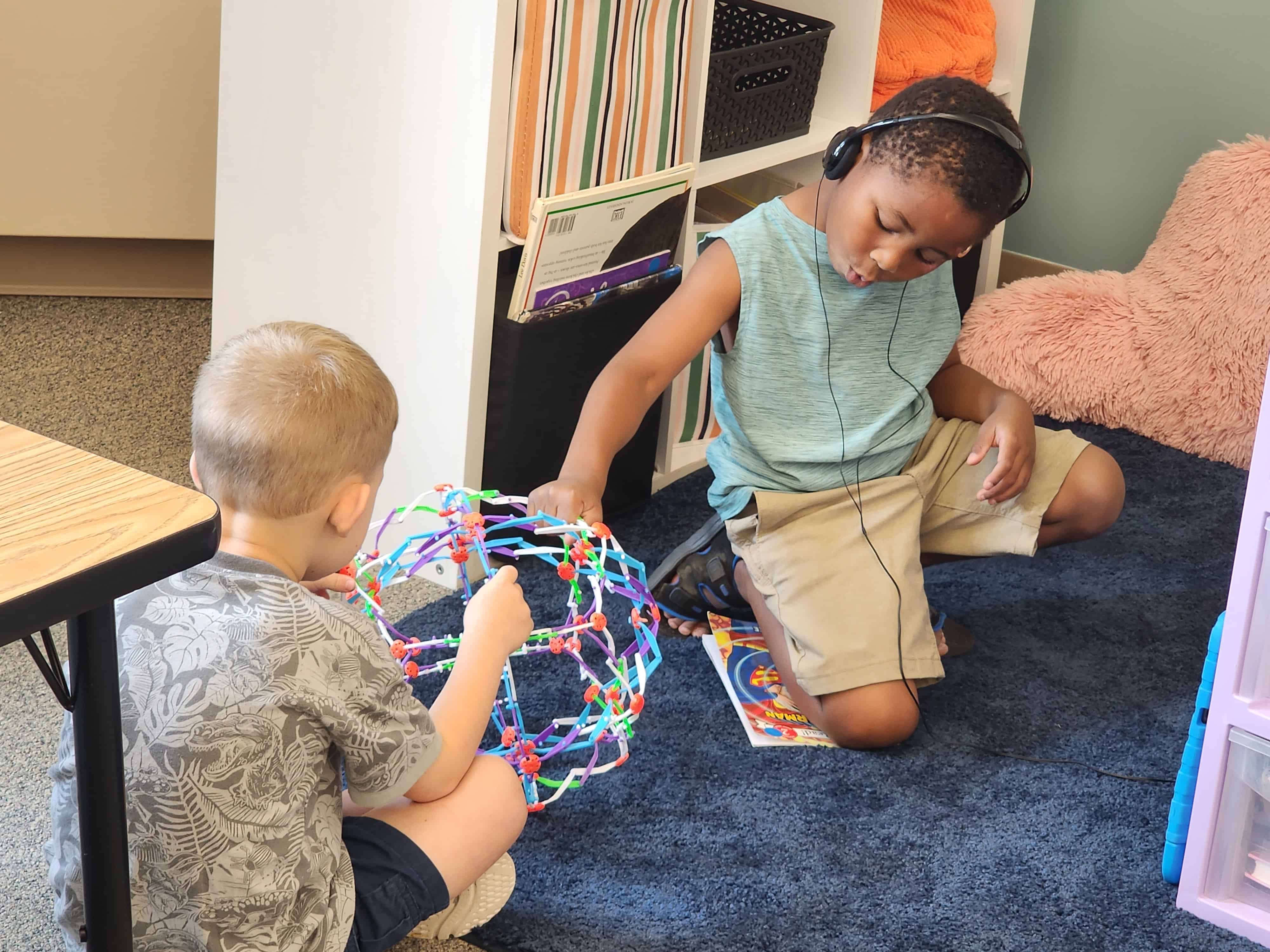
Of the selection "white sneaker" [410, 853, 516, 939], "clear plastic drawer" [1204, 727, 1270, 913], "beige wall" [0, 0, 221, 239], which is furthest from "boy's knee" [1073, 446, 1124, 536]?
"beige wall" [0, 0, 221, 239]

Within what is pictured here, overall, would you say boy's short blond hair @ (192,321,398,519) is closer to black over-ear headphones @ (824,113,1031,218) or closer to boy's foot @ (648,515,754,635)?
black over-ear headphones @ (824,113,1031,218)

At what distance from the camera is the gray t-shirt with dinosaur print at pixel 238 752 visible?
76 centimetres

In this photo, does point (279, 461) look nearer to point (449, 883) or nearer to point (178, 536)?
point (178, 536)

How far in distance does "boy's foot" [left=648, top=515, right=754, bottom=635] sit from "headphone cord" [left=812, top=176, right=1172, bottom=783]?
167mm

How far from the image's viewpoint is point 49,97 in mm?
1926

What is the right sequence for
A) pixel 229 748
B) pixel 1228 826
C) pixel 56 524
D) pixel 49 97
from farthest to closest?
pixel 49 97, pixel 1228 826, pixel 229 748, pixel 56 524

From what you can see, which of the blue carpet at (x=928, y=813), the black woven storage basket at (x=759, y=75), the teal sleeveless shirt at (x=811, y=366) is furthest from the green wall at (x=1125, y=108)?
the teal sleeveless shirt at (x=811, y=366)

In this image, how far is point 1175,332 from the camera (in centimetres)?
196

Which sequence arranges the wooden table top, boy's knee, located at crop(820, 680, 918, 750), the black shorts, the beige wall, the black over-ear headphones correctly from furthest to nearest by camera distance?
the beige wall
boy's knee, located at crop(820, 680, 918, 750)
the black over-ear headphones
the black shorts
the wooden table top

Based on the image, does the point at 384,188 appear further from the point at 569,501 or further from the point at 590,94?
the point at 569,501

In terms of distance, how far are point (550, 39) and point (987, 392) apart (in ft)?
2.05

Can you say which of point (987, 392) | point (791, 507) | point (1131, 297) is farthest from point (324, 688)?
point (1131, 297)

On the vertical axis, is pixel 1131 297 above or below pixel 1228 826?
above

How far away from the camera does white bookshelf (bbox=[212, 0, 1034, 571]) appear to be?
135cm
